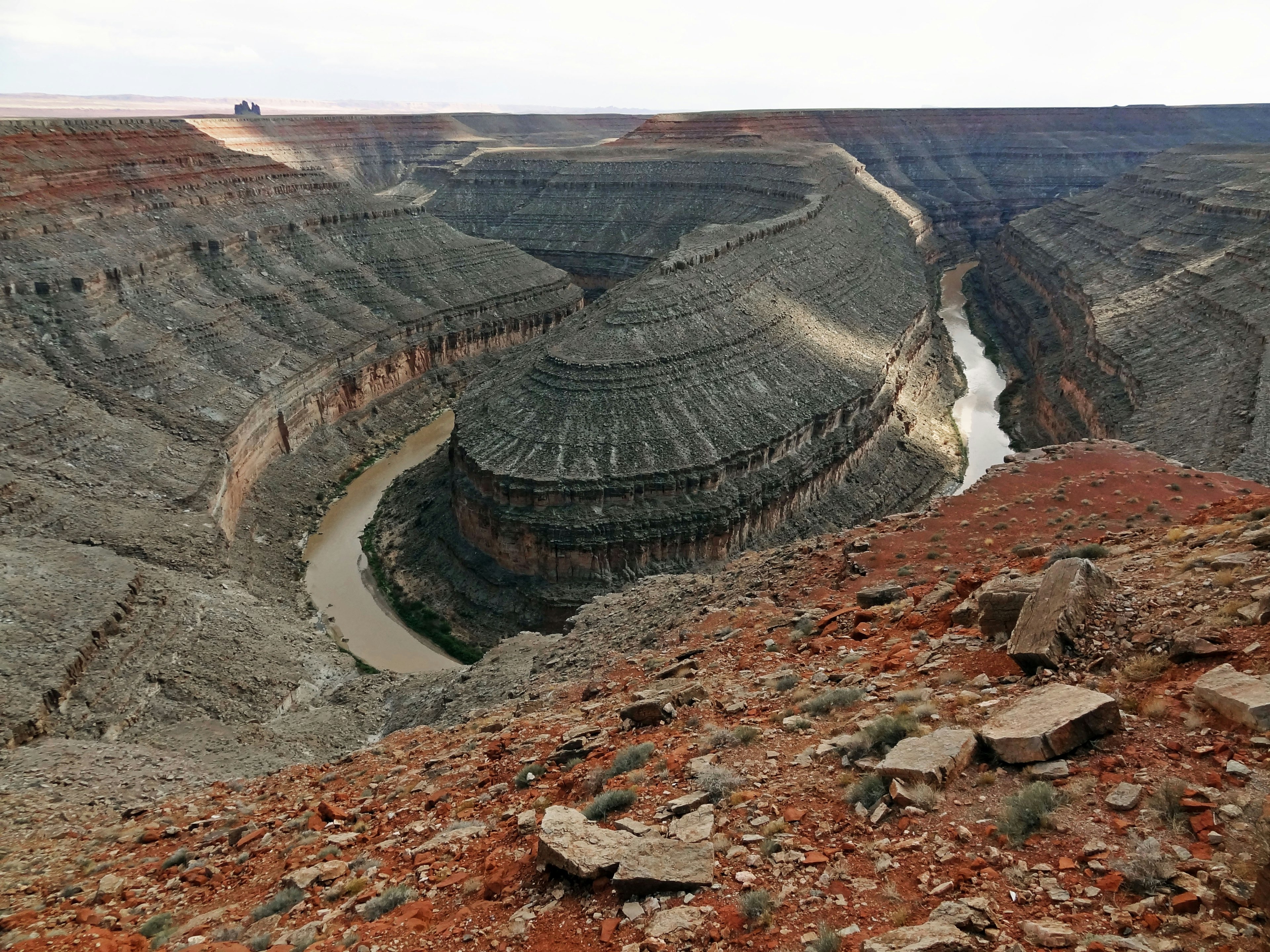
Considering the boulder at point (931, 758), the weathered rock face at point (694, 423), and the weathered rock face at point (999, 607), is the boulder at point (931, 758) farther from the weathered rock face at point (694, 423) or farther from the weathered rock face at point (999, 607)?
the weathered rock face at point (694, 423)

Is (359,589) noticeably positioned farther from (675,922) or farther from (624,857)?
(675,922)

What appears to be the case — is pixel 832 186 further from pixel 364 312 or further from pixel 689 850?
pixel 689 850

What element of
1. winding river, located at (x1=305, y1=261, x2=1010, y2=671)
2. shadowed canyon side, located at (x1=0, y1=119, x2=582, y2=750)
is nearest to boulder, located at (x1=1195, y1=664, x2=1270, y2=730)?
shadowed canyon side, located at (x1=0, y1=119, x2=582, y2=750)

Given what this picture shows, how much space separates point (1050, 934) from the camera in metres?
7.57

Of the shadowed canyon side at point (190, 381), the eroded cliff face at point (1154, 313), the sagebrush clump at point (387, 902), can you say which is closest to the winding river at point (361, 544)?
the shadowed canyon side at point (190, 381)

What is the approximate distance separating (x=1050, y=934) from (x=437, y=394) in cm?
6292

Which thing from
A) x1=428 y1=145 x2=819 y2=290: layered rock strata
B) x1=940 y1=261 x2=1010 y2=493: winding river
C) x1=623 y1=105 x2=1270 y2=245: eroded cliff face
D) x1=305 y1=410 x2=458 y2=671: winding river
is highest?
x1=623 y1=105 x2=1270 y2=245: eroded cliff face

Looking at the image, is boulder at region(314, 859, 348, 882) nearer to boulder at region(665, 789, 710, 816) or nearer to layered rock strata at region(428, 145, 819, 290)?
boulder at region(665, 789, 710, 816)

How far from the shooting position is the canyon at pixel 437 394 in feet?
90.1

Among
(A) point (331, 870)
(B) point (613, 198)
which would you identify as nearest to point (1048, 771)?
(A) point (331, 870)

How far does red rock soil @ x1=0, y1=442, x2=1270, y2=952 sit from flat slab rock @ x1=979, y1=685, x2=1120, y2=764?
0.63 feet

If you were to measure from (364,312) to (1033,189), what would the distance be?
12042cm

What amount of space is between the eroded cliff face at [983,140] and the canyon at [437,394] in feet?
129

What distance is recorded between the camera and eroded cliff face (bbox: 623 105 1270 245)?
421 feet
